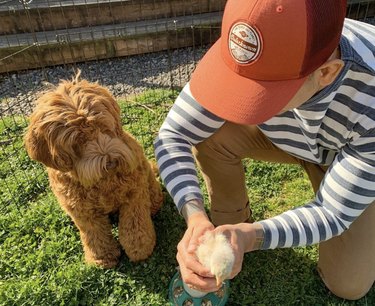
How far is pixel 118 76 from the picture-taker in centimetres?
492

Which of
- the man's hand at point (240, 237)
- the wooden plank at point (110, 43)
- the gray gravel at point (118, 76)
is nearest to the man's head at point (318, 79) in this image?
the man's hand at point (240, 237)

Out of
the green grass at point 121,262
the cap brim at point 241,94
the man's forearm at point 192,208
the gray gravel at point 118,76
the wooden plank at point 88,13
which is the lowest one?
the green grass at point 121,262

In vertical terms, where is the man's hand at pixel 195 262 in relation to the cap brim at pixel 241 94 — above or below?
below

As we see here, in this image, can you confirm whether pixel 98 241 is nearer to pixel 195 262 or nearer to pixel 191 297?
pixel 191 297

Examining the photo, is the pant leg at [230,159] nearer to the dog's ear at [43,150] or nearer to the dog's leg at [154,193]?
the dog's leg at [154,193]

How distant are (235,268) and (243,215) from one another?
1.12 m

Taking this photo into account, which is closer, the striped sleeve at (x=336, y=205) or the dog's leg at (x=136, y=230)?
the striped sleeve at (x=336, y=205)

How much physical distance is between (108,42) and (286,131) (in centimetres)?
344

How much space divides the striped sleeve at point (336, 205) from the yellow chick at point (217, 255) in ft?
0.92

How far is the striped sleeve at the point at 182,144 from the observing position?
204 cm

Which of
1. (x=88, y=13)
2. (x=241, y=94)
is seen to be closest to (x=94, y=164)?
(x=241, y=94)

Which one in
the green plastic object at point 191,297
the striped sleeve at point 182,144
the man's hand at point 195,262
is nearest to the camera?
the man's hand at point 195,262

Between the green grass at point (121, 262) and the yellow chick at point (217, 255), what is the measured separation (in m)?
1.06

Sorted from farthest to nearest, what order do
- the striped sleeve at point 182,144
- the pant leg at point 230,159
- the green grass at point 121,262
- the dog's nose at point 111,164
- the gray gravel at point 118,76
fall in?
the gray gravel at point 118,76 < the green grass at point 121,262 < the pant leg at point 230,159 < the dog's nose at point 111,164 < the striped sleeve at point 182,144
